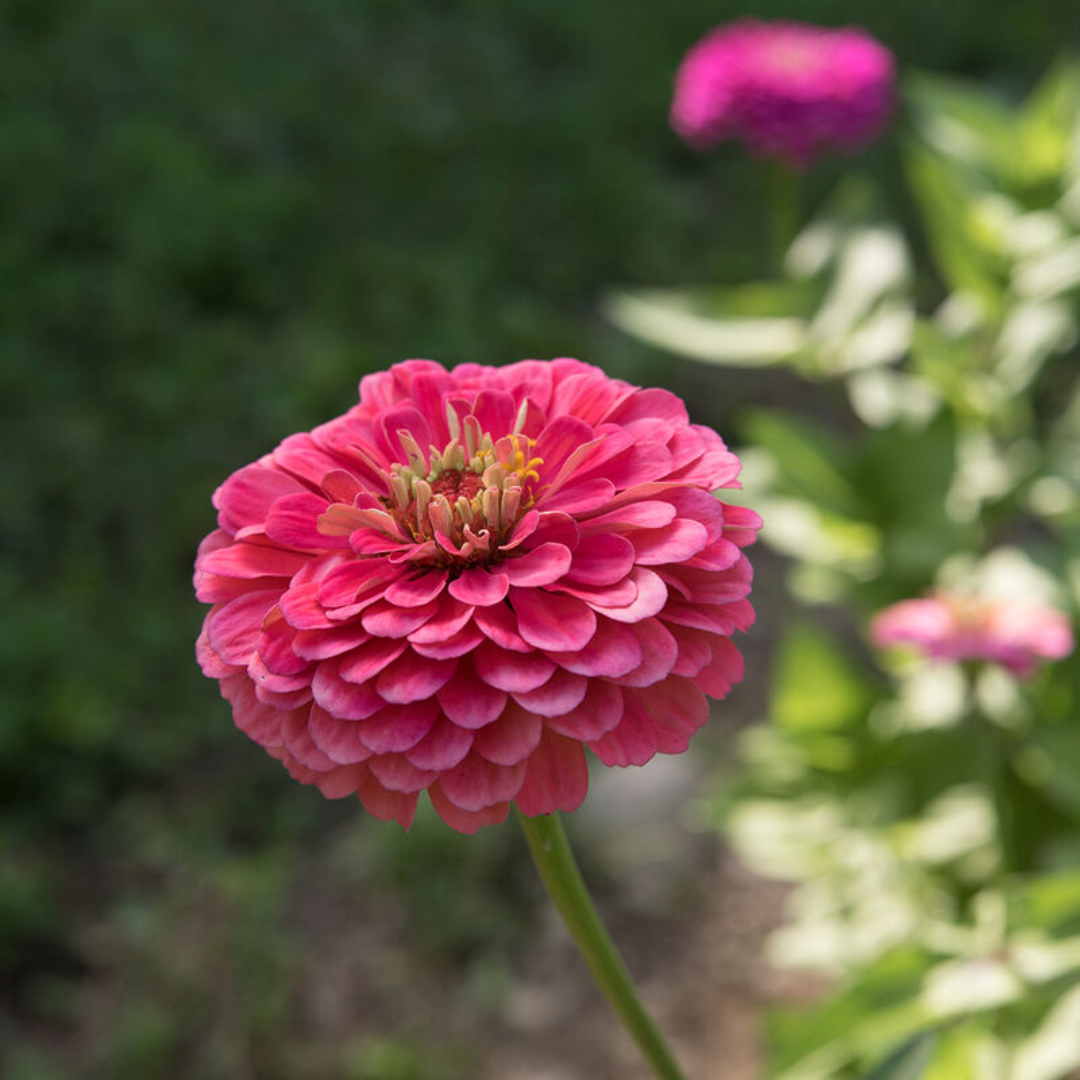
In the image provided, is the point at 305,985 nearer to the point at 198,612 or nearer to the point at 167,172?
the point at 198,612

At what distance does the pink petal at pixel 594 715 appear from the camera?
65cm

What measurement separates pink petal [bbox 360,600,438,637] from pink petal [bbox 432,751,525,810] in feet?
0.26

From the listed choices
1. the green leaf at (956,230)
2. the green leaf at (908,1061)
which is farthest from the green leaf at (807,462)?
the green leaf at (908,1061)

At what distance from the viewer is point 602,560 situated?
700 millimetres

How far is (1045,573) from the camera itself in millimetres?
1485

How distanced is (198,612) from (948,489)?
4.71 feet

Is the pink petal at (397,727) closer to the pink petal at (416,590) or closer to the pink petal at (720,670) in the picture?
the pink petal at (416,590)

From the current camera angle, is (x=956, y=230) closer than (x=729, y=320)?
Yes

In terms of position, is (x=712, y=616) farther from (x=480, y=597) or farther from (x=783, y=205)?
(x=783, y=205)

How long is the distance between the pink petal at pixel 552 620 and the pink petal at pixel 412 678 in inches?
1.9

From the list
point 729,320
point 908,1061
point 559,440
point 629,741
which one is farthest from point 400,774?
point 729,320

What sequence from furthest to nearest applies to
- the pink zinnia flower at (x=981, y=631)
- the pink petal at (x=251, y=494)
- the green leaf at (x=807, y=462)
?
the green leaf at (x=807, y=462)
the pink zinnia flower at (x=981, y=631)
the pink petal at (x=251, y=494)

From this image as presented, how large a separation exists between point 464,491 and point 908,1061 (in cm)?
56

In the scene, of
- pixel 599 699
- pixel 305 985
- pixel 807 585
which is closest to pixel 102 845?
pixel 305 985
